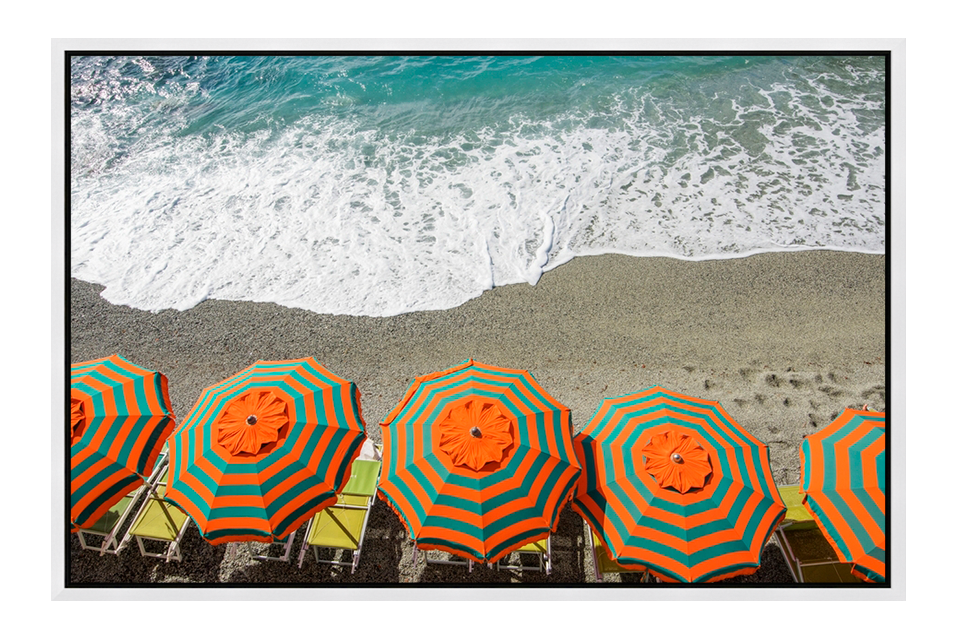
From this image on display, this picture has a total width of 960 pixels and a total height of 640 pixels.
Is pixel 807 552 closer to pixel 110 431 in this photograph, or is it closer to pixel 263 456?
pixel 263 456

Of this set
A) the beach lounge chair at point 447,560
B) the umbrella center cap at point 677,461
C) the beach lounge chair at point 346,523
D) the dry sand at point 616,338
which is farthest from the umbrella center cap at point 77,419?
the umbrella center cap at point 677,461

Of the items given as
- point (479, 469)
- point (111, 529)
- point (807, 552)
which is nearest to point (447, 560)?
point (479, 469)

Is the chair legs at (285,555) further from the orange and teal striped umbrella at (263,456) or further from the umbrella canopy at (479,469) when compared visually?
the umbrella canopy at (479,469)

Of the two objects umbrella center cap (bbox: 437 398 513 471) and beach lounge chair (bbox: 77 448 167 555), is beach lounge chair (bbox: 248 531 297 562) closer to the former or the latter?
beach lounge chair (bbox: 77 448 167 555)

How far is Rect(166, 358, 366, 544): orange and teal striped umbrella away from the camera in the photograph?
19.9ft

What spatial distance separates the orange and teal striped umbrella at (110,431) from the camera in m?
6.28

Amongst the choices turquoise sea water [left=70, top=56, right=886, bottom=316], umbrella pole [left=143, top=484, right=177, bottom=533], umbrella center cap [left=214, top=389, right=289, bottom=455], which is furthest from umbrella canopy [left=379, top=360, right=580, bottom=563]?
turquoise sea water [left=70, top=56, right=886, bottom=316]

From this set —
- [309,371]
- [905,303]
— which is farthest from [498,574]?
[905,303]

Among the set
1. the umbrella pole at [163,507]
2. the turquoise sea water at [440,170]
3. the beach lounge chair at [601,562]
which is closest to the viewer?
the beach lounge chair at [601,562]

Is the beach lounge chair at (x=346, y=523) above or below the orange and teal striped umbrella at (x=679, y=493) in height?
below

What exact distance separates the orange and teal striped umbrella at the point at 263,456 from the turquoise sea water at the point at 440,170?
3.85 metres

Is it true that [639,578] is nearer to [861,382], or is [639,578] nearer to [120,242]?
[861,382]

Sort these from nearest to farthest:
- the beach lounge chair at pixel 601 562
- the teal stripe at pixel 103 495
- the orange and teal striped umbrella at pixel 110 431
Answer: the teal stripe at pixel 103 495
the orange and teal striped umbrella at pixel 110 431
the beach lounge chair at pixel 601 562

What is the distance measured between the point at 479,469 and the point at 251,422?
2.64 m
